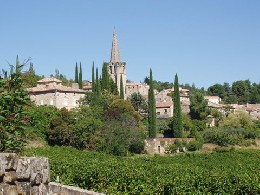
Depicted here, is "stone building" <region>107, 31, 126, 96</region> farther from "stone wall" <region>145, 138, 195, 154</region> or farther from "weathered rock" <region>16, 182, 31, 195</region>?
"weathered rock" <region>16, 182, 31, 195</region>

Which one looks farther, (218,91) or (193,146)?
(218,91)

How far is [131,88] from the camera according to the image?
101 metres

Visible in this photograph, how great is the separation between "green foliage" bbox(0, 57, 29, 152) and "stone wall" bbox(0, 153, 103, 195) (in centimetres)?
282

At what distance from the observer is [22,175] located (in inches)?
173

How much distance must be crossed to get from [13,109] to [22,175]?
12.3 ft

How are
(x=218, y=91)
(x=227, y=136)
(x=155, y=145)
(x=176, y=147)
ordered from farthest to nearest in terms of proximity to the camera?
(x=218, y=91)
(x=227, y=136)
(x=176, y=147)
(x=155, y=145)

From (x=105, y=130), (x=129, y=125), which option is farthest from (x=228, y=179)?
(x=129, y=125)

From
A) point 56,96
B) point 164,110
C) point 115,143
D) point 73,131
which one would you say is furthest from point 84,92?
point 73,131

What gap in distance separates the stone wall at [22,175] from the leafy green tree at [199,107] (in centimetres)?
6827

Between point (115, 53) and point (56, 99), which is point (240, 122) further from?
point (115, 53)

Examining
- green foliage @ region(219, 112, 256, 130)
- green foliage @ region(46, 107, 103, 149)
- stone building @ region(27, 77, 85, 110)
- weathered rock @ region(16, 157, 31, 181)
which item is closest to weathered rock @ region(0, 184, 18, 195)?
weathered rock @ region(16, 157, 31, 181)

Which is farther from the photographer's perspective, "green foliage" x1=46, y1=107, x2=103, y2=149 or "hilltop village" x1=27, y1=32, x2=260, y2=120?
"hilltop village" x1=27, y1=32, x2=260, y2=120

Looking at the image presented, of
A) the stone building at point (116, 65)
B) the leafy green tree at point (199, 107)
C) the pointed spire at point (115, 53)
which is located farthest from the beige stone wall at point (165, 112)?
the pointed spire at point (115, 53)

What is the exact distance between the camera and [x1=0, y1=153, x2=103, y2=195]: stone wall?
4348 millimetres
